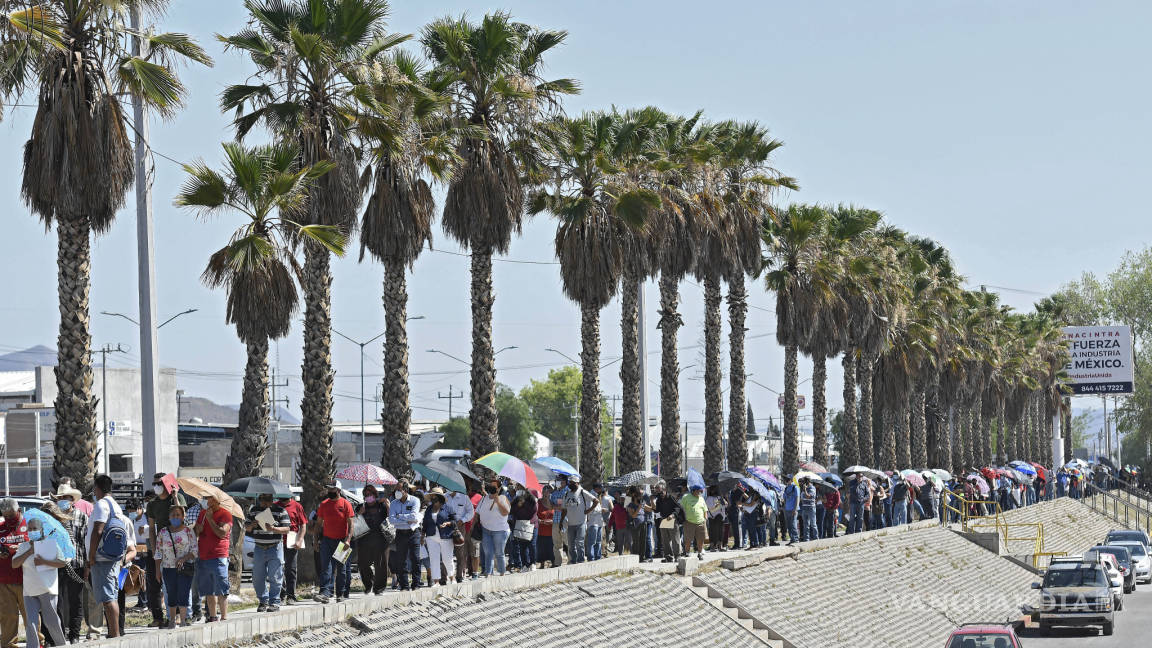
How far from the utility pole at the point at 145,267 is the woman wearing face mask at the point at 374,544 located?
3706 millimetres

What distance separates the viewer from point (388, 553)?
18.9 metres

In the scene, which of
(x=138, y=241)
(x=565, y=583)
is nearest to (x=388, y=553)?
(x=565, y=583)

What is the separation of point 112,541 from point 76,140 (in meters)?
7.36

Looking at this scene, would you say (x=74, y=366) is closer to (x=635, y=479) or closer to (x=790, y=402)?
(x=635, y=479)

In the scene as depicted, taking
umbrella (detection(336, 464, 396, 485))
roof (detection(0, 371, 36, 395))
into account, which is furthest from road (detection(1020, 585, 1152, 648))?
roof (detection(0, 371, 36, 395))

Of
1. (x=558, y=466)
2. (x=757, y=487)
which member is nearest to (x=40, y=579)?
(x=558, y=466)

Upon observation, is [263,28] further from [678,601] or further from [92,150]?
[678,601]

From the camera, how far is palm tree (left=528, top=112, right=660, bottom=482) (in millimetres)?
33438

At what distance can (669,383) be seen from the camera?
37438 millimetres

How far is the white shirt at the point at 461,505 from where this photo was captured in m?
20.0

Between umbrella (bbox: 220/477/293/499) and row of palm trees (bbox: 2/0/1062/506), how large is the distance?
3.69 feet

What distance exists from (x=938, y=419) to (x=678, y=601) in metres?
51.1

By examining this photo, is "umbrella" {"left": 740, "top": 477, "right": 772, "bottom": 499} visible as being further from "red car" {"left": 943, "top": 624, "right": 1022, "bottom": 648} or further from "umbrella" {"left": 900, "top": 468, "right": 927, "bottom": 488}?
"umbrella" {"left": 900, "top": 468, "right": 927, "bottom": 488}

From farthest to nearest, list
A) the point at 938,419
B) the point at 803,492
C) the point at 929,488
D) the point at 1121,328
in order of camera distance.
Answer: the point at 1121,328 < the point at 938,419 < the point at 929,488 < the point at 803,492
